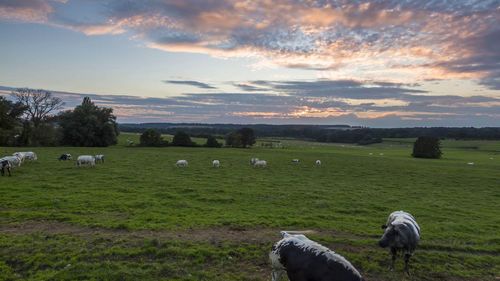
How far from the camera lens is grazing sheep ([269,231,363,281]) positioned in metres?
8.46

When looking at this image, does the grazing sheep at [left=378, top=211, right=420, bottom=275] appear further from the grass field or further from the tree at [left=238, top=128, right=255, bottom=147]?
the tree at [left=238, top=128, right=255, bottom=147]

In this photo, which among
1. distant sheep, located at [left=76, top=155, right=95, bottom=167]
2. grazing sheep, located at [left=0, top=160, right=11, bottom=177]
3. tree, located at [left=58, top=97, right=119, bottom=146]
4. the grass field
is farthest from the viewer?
tree, located at [left=58, top=97, right=119, bottom=146]

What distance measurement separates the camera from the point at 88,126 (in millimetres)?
80000

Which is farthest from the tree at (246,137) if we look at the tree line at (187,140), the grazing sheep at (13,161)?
the grazing sheep at (13,161)

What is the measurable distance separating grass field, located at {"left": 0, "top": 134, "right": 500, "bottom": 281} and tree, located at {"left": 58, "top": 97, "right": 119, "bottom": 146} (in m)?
52.1

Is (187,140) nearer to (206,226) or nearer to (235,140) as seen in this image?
(235,140)

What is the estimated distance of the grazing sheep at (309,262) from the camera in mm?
8461

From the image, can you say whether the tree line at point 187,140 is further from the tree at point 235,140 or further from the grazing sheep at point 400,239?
the grazing sheep at point 400,239

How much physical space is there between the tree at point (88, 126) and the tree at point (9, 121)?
8216 mm

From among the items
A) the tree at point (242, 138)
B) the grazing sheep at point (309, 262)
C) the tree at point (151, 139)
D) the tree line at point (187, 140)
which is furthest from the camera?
the tree at point (242, 138)

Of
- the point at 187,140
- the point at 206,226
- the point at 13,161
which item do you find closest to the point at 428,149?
the point at 187,140

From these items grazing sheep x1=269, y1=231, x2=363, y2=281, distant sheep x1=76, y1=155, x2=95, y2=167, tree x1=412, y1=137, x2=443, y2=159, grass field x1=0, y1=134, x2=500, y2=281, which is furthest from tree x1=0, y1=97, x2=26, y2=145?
tree x1=412, y1=137, x2=443, y2=159

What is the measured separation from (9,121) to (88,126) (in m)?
14.8

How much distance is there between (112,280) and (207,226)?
20.1ft
